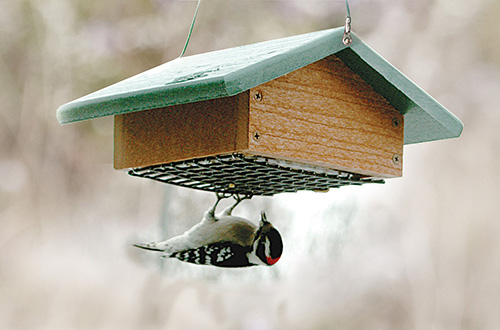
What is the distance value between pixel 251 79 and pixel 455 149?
8.78 feet

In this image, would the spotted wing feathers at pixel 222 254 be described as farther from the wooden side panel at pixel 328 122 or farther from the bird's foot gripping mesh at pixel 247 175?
the wooden side panel at pixel 328 122

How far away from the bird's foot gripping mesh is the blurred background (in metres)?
1.68

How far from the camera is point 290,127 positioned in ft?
4.42

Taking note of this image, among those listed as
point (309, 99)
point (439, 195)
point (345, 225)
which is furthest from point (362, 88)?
point (439, 195)

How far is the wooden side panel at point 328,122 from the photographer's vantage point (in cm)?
→ 131

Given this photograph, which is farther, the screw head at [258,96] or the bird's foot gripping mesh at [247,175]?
the bird's foot gripping mesh at [247,175]

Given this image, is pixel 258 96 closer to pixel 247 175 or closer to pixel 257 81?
pixel 257 81

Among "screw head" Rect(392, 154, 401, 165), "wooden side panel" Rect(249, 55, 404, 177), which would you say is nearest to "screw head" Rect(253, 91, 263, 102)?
"wooden side panel" Rect(249, 55, 404, 177)

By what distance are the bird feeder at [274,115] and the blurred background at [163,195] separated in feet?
6.04

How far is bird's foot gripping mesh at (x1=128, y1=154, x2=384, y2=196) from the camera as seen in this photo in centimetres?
140

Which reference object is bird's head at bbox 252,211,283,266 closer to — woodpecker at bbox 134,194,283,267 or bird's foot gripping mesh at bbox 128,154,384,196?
woodpecker at bbox 134,194,283,267

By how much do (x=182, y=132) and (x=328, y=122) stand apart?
0.90ft

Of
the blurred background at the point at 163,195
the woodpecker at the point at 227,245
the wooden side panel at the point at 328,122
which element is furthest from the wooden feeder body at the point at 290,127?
the blurred background at the point at 163,195

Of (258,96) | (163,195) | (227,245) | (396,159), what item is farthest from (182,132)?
(163,195)
